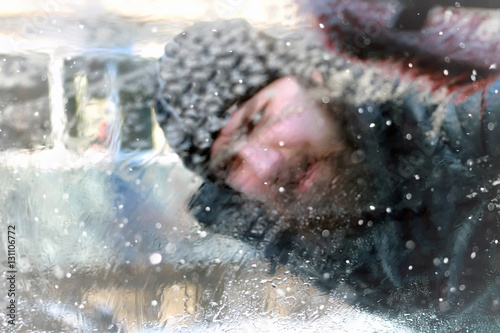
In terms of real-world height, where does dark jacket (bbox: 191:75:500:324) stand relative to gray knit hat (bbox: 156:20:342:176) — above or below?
below

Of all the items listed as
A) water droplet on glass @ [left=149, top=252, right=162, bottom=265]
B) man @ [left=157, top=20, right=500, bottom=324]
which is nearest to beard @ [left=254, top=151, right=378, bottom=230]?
man @ [left=157, top=20, right=500, bottom=324]

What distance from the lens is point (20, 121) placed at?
478 mm

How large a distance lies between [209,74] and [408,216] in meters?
0.29

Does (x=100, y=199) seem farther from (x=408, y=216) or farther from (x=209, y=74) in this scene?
(x=408, y=216)

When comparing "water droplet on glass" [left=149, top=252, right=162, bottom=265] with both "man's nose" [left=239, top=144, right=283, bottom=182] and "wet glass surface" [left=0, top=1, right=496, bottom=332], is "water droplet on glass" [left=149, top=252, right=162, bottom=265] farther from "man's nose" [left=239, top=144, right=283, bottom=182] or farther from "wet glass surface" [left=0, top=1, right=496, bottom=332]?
"man's nose" [left=239, top=144, right=283, bottom=182]

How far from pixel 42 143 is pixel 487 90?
1.75 ft

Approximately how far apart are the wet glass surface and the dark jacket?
33 millimetres

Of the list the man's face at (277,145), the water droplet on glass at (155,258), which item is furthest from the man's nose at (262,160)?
the water droplet on glass at (155,258)

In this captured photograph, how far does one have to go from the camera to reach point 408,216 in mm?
559

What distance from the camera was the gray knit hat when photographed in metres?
0.49

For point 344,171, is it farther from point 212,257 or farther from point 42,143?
point 42,143

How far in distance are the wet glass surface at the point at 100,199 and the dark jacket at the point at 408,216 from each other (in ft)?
0.11

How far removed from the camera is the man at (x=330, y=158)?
0.49 m

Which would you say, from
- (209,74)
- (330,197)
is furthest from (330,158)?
(209,74)
